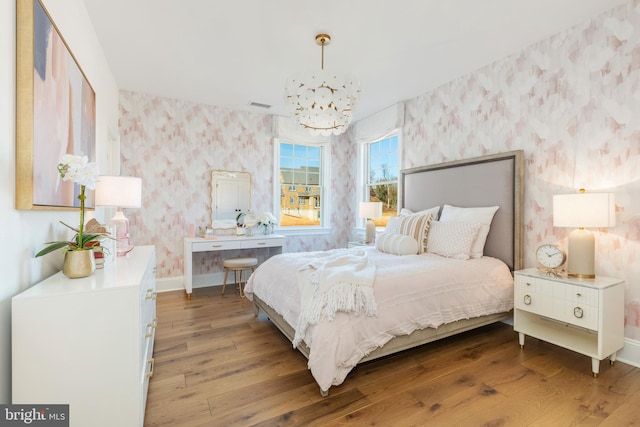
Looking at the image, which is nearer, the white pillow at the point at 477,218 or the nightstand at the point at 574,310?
the nightstand at the point at 574,310

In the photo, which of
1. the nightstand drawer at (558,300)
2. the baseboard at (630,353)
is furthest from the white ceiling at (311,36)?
the baseboard at (630,353)

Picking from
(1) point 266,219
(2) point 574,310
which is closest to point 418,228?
(2) point 574,310

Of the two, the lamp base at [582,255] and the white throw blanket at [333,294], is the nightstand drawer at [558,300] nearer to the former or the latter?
the lamp base at [582,255]

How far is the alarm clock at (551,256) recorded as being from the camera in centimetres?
246

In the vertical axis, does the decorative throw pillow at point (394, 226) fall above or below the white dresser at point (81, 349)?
above

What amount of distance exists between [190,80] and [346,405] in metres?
3.67

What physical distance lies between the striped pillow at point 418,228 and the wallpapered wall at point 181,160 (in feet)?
7.15

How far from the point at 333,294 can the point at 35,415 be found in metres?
1.44

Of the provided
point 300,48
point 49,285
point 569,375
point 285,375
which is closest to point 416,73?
point 300,48

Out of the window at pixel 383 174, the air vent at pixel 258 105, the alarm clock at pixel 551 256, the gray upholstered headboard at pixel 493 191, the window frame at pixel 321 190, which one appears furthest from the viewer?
the window frame at pixel 321 190

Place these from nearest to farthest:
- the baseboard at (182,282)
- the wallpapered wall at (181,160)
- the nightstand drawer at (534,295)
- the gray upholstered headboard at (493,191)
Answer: the nightstand drawer at (534,295) → the gray upholstered headboard at (493,191) → the wallpapered wall at (181,160) → the baseboard at (182,282)

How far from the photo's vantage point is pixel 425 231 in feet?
10.7

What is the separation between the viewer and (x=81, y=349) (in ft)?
4.04

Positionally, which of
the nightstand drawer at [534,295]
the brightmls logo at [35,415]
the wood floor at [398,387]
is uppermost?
the nightstand drawer at [534,295]
